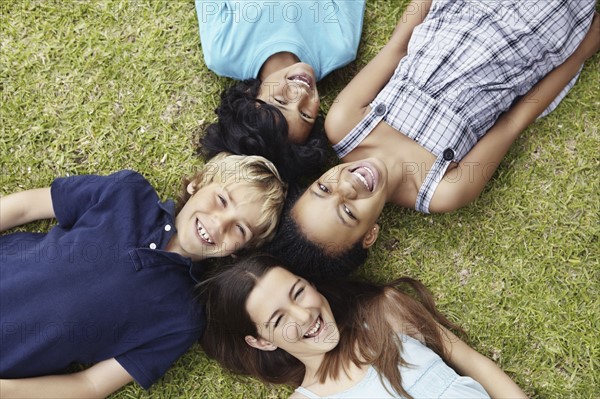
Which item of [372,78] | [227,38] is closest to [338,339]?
[372,78]

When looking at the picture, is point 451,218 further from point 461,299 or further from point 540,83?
point 540,83

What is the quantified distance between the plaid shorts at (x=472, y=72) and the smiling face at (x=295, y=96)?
0.20 metres

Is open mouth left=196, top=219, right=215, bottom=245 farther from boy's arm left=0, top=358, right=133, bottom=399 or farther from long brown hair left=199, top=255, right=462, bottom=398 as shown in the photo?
boy's arm left=0, top=358, right=133, bottom=399

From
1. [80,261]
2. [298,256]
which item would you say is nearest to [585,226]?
[298,256]

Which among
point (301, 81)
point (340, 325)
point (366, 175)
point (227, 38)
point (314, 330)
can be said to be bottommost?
point (340, 325)

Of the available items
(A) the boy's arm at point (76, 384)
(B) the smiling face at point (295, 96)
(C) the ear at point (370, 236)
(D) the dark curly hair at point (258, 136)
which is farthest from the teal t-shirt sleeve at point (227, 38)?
(A) the boy's arm at point (76, 384)

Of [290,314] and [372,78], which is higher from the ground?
[372,78]

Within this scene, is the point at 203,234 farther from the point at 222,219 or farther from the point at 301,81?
the point at 301,81

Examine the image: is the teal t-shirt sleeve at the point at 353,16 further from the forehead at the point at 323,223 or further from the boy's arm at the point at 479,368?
the boy's arm at the point at 479,368

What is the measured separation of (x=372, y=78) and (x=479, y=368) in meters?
1.14

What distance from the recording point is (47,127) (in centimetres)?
220

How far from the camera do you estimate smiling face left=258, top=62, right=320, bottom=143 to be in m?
1.97

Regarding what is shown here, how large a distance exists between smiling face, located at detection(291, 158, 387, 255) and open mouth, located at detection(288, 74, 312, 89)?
0.35m

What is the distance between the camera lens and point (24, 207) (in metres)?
2.04
